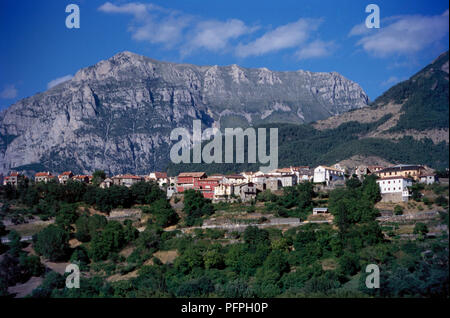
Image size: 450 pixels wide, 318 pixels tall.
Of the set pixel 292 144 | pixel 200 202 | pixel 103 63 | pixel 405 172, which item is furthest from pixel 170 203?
pixel 103 63

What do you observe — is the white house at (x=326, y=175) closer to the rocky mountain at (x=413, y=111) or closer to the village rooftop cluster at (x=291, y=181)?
the village rooftop cluster at (x=291, y=181)

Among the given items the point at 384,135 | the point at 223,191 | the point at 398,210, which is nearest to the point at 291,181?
the point at 223,191

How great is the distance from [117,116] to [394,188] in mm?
125253

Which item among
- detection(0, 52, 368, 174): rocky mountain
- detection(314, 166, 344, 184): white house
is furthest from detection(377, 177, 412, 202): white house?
detection(0, 52, 368, 174): rocky mountain

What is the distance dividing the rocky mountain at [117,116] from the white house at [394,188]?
102 metres

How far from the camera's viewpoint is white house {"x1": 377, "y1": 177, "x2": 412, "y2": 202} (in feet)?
178

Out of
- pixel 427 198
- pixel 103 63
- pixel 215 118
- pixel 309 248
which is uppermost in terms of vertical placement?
pixel 103 63

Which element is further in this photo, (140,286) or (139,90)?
(139,90)

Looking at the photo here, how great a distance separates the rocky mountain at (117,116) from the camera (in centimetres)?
15988

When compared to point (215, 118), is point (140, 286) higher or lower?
lower

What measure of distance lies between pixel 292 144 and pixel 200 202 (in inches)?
2439
